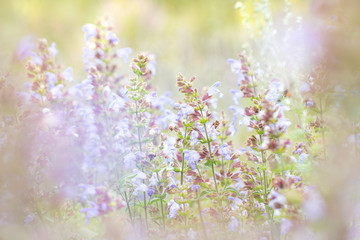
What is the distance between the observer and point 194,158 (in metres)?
1.32

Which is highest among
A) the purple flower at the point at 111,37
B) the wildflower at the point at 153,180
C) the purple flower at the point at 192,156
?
the purple flower at the point at 111,37

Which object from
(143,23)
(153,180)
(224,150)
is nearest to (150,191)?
(153,180)

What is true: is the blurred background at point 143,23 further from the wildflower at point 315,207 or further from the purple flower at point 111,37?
the wildflower at point 315,207

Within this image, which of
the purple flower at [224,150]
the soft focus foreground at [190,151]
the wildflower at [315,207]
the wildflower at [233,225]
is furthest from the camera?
the wildflower at [233,225]

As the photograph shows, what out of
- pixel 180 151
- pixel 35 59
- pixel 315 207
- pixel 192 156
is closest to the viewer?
pixel 315 207

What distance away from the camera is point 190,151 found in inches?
52.2

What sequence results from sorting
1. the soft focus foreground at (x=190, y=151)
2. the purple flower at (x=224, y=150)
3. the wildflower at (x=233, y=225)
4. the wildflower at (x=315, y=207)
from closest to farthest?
the wildflower at (x=315, y=207), the soft focus foreground at (x=190, y=151), the purple flower at (x=224, y=150), the wildflower at (x=233, y=225)

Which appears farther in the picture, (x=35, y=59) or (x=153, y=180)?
(x=35, y=59)

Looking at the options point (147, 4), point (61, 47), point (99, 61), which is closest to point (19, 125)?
point (99, 61)

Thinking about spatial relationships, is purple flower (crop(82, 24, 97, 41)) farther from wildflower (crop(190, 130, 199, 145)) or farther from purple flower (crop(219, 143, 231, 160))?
purple flower (crop(219, 143, 231, 160))

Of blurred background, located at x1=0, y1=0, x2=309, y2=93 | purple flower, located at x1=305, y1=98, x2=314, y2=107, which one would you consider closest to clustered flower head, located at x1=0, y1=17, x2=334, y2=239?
purple flower, located at x1=305, y1=98, x2=314, y2=107

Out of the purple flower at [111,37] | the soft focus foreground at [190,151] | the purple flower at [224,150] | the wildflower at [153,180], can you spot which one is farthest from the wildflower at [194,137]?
the purple flower at [111,37]

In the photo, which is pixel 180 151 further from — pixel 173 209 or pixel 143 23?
pixel 143 23

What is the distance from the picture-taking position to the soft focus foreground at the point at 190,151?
1.07 m
